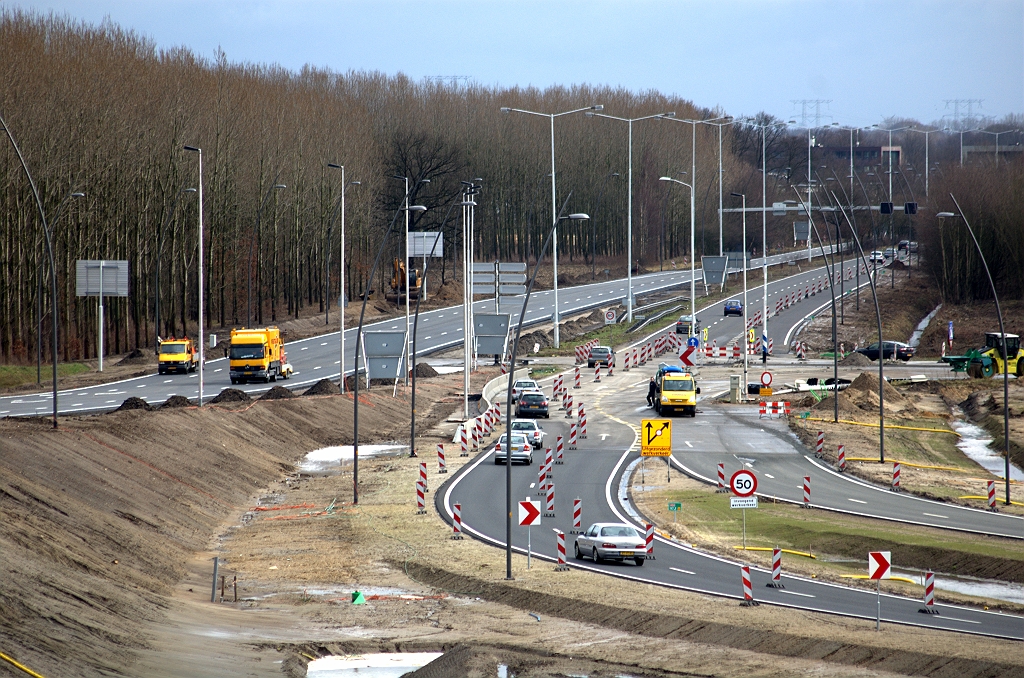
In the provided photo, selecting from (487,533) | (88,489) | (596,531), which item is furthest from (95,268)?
(596,531)

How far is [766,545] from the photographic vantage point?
1243 inches

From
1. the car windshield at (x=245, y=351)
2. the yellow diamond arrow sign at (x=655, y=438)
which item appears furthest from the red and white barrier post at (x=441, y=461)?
the car windshield at (x=245, y=351)

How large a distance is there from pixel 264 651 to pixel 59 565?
19.2 ft

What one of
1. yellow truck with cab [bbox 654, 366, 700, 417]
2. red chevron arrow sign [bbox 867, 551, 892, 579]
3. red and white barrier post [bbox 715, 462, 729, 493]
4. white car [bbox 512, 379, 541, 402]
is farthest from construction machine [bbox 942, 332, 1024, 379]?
red chevron arrow sign [bbox 867, 551, 892, 579]

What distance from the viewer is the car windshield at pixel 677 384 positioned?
186 feet

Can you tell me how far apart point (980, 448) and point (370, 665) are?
1469 inches

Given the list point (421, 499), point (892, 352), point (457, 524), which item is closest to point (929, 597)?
point (457, 524)

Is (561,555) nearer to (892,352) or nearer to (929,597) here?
(929,597)

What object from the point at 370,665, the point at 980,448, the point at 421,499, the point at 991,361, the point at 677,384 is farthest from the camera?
the point at 991,361

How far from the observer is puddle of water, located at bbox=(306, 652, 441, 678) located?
2045 centimetres

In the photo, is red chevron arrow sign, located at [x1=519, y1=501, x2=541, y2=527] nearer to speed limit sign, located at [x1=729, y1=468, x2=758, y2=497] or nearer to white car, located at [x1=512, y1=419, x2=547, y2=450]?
speed limit sign, located at [x1=729, y1=468, x2=758, y2=497]

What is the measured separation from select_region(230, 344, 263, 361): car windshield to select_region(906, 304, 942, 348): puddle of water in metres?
52.1

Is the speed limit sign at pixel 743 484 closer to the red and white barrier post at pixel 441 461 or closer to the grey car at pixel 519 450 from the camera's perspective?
the red and white barrier post at pixel 441 461

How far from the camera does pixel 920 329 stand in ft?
319
